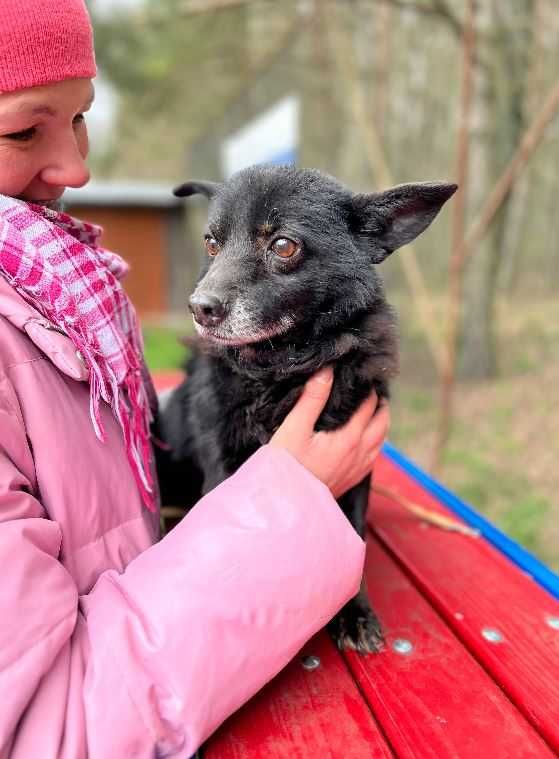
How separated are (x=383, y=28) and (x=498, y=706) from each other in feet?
16.7

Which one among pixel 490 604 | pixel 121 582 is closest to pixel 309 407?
pixel 121 582

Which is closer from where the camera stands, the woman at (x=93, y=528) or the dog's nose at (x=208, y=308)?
the woman at (x=93, y=528)

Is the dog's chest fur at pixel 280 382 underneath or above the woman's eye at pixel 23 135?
underneath

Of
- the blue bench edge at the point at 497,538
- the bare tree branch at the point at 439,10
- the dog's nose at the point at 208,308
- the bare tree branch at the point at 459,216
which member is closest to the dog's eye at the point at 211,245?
the dog's nose at the point at 208,308

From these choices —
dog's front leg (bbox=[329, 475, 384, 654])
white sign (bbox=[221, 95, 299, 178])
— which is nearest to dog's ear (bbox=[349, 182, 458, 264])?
dog's front leg (bbox=[329, 475, 384, 654])

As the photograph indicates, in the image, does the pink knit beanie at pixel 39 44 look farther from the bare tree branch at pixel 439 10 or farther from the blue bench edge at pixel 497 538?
the bare tree branch at pixel 439 10

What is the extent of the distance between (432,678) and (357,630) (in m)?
0.18

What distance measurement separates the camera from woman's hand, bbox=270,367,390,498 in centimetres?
117

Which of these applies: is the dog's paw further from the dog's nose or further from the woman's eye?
the woman's eye

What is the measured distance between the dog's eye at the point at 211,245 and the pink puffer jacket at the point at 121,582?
0.60 metres

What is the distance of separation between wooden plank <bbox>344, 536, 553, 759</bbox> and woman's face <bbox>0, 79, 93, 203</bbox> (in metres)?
1.08

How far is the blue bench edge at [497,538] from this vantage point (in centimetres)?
151

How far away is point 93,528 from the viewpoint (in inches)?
40.4

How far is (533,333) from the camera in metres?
5.12
